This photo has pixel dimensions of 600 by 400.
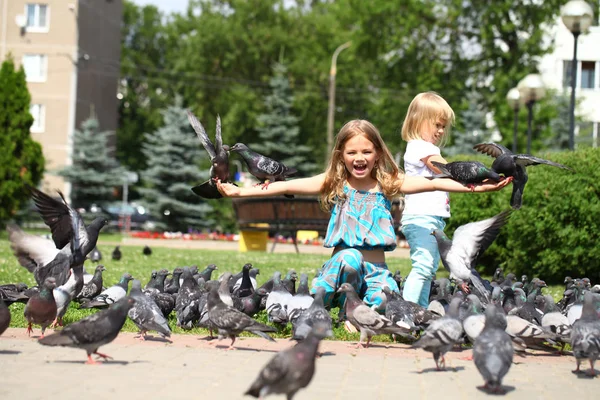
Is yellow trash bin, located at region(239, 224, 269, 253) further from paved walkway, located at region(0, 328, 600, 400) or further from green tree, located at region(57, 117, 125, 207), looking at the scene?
green tree, located at region(57, 117, 125, 207)

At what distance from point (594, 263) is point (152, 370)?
27.1 ft

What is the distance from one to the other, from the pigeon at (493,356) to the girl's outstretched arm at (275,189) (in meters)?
2.37

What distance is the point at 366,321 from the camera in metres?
6.93

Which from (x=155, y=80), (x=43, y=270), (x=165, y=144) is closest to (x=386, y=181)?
(x=43, y=270)

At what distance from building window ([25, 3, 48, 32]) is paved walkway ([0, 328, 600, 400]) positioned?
40.8 metres

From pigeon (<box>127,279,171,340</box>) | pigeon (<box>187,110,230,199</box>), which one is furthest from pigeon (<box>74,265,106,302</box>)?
pigeon (<box>187,110,230,199</box>)

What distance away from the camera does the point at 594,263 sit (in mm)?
Result: 12352

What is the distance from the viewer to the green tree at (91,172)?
3662 centimetres

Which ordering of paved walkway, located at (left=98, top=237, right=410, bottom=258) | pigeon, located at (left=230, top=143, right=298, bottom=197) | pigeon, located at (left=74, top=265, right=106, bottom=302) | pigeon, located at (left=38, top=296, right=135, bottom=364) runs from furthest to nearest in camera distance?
1. paved walkway, located at (left=98, top=237, right=410, bottom=258)
2. pigeon, located at (left=74, top=265, right=106, bottom=302)
3. pigeon, located at (left=230, top=143, right=298, bottom=197)
4. pigeon, located at (left=38, top=296, right=135, bottom=364)

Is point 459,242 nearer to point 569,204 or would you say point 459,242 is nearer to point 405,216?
point 405,216

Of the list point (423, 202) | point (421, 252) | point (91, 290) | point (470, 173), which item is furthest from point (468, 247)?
point (91, 290)

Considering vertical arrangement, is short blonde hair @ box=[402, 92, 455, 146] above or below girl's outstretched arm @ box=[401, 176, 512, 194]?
above

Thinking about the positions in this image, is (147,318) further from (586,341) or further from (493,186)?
(586,341)

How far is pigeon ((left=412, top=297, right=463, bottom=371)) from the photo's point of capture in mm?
6043
